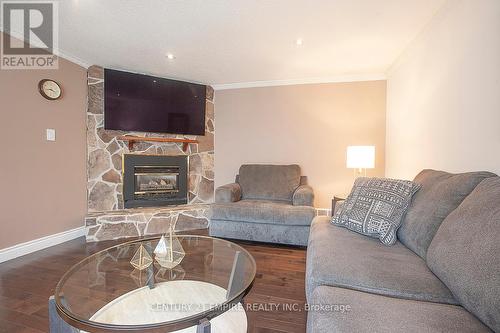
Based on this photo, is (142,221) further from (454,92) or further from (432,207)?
(454,92)

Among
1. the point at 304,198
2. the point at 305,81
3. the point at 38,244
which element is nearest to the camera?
the point at 38,244

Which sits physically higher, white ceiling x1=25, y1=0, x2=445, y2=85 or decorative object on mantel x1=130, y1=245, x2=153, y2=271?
white ceiling x1=25, y1=0, x2=445, y2=85

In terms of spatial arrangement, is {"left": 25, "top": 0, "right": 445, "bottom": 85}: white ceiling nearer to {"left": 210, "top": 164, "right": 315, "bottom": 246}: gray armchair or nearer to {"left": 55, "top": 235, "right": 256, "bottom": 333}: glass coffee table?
{"left": 210, "top": 164, "right": 315, "bottom": 246}: gray armchair

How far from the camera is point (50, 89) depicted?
2580mm

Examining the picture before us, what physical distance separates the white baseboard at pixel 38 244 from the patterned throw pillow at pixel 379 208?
3.01m

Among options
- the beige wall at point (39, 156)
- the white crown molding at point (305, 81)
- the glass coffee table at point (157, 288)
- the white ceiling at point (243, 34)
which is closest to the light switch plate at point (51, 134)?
the beige wall at point (39, 156)

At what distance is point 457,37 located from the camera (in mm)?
1665

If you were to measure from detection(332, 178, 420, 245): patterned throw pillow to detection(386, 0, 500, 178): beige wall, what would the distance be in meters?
0.46

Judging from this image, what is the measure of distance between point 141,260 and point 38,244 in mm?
1898

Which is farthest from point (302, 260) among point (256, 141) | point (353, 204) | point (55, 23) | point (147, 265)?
point (55, 23)

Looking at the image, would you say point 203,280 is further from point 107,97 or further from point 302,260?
point 107,97

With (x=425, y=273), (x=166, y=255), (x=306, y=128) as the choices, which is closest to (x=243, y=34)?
(x=306, y=128)

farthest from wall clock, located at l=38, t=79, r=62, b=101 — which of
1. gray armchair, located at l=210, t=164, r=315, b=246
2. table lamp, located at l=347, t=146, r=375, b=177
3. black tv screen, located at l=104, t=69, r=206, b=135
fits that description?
table lamp, located at l=347, t=146, r=375, b=177

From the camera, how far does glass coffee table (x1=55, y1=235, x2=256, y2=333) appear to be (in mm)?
1091
